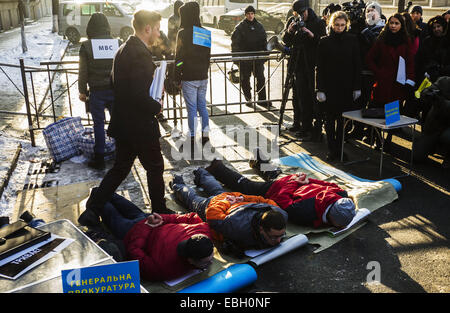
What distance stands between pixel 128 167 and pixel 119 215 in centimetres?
50

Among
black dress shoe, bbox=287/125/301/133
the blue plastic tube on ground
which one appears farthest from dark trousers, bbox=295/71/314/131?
the blue plastic tube on ground

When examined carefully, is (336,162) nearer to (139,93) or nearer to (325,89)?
A: (325,89)

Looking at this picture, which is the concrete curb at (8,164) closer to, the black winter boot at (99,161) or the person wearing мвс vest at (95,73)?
the black winter boot at (99,161)

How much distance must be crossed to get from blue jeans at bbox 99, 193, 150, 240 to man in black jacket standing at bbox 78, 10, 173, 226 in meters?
0.07

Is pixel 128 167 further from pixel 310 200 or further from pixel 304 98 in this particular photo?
pixel 304 98

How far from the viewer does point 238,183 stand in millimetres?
5012

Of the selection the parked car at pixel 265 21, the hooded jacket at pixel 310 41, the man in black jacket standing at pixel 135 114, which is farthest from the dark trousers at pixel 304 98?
the parked car at pixel 265 21

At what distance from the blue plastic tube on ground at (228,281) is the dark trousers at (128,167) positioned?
4.12 ft

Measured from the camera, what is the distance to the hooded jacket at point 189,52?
20.7 feet

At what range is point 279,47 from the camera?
7316mm

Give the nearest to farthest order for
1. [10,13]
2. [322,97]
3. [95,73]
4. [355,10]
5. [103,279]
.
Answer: [103,279] < [95,73] < [322,97] < [355,10] < [10,13]

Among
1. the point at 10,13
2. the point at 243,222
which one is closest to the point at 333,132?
the point at 243,222

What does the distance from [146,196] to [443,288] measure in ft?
10.6

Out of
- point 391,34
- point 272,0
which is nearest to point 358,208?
point 391,34
